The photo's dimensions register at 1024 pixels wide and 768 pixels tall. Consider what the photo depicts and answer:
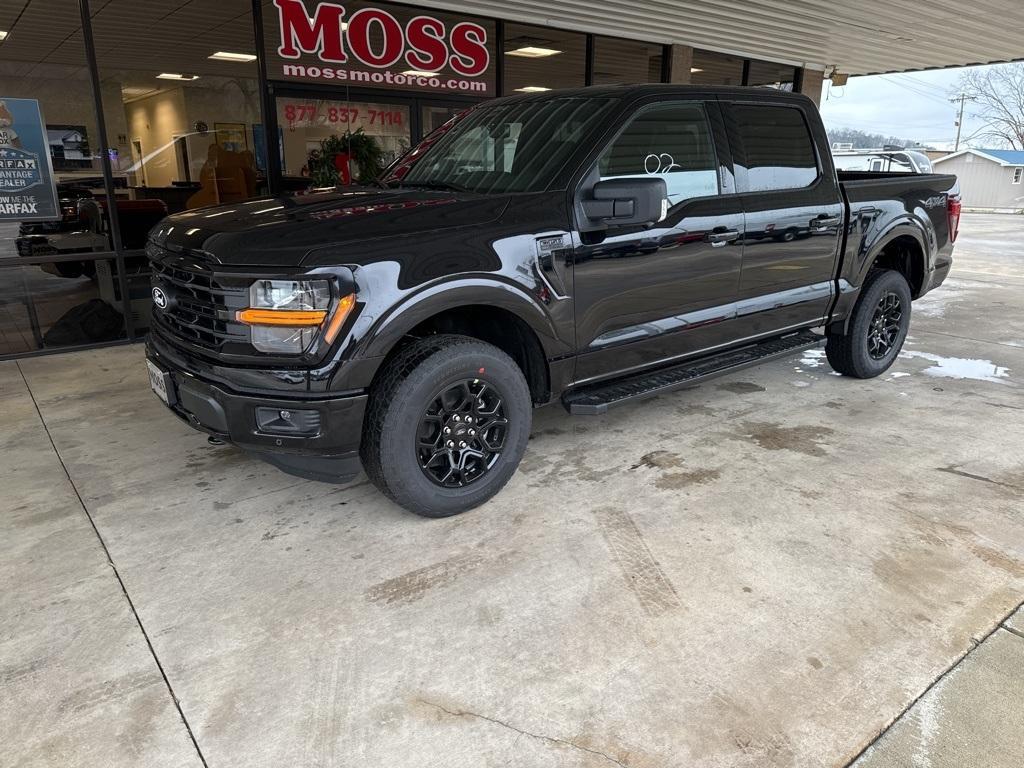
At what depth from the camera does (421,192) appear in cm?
358

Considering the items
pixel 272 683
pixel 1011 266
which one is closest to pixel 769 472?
pixel 272 683

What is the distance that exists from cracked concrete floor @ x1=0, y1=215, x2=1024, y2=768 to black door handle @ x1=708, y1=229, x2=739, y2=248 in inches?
44.0

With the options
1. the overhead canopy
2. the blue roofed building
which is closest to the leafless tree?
the blue roofed building

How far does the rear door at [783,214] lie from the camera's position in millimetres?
4059

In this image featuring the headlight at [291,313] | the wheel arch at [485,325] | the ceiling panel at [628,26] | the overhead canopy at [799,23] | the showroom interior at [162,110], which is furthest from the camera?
the overhead canopy at [799,23]

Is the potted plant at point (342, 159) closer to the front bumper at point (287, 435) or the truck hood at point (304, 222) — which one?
the truck hood at point (304, 222)

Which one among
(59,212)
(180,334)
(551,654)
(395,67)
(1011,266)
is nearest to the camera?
(551,654)

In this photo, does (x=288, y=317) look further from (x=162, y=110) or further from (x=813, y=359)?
(x=162, y=110)

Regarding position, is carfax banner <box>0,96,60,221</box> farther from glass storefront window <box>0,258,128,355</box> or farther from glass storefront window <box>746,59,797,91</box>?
glass storefront window <box>746,59,797,91</box>

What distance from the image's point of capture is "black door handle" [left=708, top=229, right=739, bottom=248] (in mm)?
3830

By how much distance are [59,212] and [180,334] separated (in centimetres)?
396

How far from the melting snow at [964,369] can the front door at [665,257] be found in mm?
2572

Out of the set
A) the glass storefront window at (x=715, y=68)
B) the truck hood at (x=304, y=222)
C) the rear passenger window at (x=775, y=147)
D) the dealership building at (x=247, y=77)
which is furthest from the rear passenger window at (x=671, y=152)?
the glass storefront window at (x=715, y=68)

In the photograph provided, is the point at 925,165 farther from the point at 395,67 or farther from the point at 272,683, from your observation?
the point at 272,683
